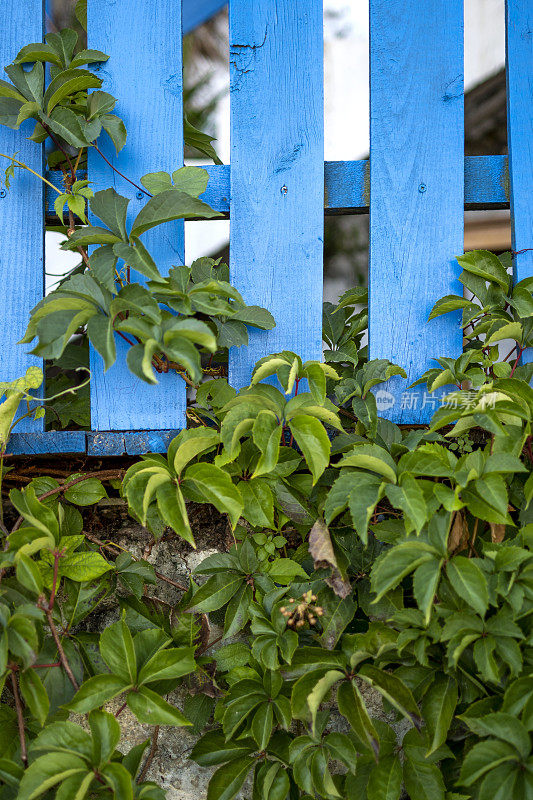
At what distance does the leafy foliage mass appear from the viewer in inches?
43.1

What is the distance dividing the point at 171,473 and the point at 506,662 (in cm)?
68

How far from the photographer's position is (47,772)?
3.37ft

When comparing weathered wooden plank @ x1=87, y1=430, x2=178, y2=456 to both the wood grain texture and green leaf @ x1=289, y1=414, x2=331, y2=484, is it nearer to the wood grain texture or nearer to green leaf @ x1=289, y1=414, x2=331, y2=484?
the wood grain texture

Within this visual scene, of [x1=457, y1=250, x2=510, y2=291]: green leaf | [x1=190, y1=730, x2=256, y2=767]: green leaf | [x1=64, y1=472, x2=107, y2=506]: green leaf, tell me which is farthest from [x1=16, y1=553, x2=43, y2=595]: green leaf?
[x1=457, y1=250, x2=510, y2=291]: green leaf

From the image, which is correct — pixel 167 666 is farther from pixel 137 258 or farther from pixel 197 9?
pixel 197 9

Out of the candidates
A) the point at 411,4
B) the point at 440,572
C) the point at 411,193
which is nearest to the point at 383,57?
the point at 411,4

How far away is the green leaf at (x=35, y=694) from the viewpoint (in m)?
1.10

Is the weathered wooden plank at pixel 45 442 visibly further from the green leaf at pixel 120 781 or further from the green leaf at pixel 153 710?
the green leaf at pixel 120 781

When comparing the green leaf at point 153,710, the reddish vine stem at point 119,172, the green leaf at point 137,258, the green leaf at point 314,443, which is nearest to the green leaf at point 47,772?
the green leaf at point 153,710

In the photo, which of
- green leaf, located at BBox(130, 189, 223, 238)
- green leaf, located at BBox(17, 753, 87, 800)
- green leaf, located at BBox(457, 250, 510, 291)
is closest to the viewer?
green leaf, located at BBox(17, 753, 87, 800)

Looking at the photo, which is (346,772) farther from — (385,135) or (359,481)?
(385,135)

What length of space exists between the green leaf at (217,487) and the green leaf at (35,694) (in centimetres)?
42

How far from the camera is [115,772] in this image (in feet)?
3.42

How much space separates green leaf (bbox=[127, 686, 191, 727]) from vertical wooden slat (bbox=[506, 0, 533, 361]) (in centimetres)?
111
